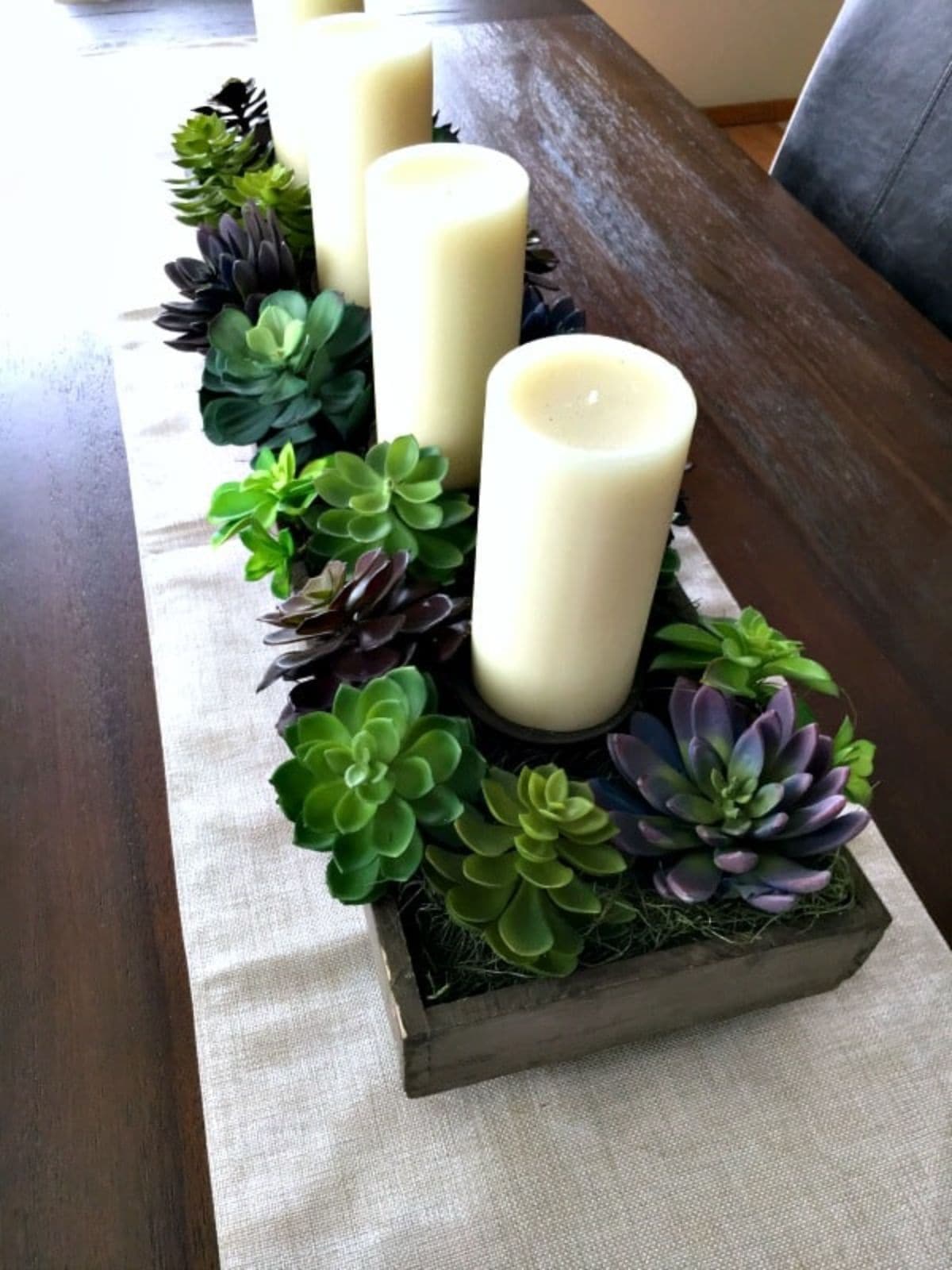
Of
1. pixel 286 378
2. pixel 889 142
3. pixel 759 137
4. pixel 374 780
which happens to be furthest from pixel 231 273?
pixel 759 137

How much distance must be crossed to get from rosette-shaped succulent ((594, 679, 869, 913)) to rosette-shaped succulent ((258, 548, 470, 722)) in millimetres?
75

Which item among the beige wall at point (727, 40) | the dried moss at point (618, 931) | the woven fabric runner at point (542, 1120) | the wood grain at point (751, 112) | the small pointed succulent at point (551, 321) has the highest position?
the small pointed succulent at point (551, 321)

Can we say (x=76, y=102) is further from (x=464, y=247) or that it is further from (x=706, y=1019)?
(x=706, y=1019)

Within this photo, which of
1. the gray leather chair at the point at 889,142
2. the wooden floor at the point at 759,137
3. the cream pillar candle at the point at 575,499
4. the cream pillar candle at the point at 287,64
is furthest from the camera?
the wooden floor at the point at 759,137

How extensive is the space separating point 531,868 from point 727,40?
7.68 ft

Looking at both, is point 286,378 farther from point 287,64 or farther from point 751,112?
point 751,112

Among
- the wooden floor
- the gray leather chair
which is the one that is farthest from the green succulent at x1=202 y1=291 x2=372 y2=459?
the wooden floor

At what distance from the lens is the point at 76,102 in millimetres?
871

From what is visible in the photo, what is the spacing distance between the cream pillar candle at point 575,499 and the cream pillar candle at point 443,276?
60 millimetres

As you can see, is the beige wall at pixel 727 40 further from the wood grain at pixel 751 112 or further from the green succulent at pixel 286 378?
the green succulent at pixel 286 378

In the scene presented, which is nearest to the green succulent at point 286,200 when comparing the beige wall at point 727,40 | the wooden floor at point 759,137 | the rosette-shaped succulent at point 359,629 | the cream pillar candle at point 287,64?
the cream pillar candle at point 287,64

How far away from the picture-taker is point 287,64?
55 centimetres

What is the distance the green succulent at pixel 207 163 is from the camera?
1.97 ft

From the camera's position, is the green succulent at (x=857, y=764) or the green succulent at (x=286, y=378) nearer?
the green succulent at (x=857, y=764)
